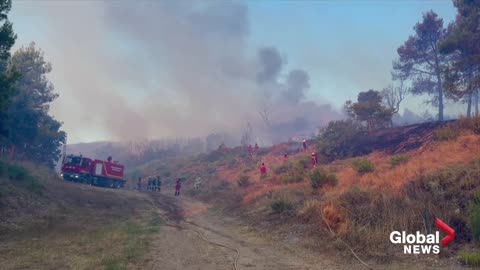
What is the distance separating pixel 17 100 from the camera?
31156mm

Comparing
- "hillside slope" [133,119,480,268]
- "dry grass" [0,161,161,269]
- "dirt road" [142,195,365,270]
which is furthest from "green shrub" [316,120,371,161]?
"dirt road" [142,195,365,270]

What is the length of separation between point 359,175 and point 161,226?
10.9 meters

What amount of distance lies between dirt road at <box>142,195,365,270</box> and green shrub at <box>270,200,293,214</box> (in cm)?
185

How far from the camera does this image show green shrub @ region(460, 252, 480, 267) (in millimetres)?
7305

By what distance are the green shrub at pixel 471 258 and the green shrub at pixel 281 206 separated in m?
8.03

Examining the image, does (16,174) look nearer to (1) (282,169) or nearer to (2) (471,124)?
(1) (282,169)

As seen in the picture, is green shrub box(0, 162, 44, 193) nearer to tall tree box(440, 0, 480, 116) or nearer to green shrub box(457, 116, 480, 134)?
green shrub box(457, 116, 480, 134)

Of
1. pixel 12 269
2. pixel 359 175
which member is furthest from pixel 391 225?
pixel 12 269

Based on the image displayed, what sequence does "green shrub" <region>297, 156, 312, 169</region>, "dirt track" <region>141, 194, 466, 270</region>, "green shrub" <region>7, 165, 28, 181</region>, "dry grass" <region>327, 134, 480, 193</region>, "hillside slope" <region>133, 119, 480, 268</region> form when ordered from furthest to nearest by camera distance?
"green shrub" <region>297, 156, 312, 169</region> → "green shrub" <region>7, 165, 28, 181</region> → "dry grass" <region>327, 134, 480, 193</region> → "hillside slope" <region>133, 119, 480, 268</region> → "dirt track" <region>141, 194, 466, 270</region>

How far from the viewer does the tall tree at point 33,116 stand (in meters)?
31.4

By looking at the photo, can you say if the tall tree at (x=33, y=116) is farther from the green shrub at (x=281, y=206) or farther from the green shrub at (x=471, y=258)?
the green shrub at (x=471, y=258)

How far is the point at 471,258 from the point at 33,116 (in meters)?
36.4

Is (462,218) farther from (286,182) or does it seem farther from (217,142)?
(217,142)

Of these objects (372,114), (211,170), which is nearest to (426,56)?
(372,114)
